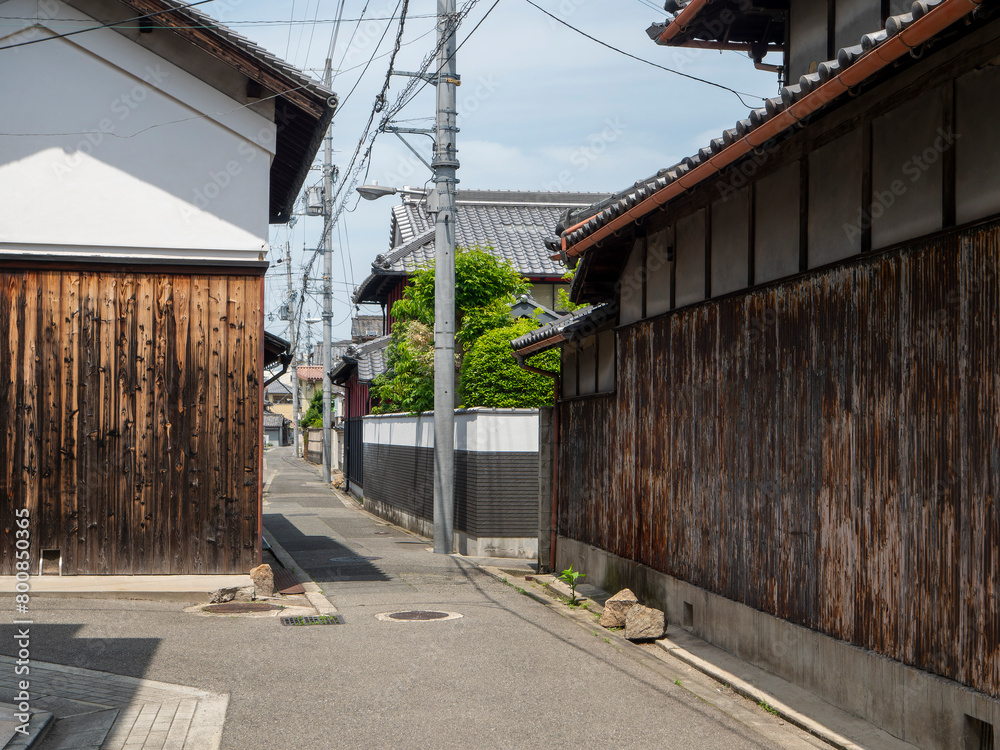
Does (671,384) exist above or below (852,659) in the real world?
above

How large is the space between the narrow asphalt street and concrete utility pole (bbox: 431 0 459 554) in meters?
5.21

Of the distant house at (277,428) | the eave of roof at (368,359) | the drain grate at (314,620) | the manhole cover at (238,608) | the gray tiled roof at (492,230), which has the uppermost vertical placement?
the gray tiled roof at (492,230)

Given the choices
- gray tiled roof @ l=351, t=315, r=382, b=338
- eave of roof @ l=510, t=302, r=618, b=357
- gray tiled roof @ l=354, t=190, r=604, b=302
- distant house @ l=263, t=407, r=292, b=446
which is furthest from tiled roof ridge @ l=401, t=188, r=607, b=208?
distant house @ l=263, t=407, r=292, b=446

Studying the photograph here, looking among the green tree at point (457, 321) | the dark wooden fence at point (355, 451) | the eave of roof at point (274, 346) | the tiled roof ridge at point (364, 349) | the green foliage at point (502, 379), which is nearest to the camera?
the eave of roof at point (274, 346)

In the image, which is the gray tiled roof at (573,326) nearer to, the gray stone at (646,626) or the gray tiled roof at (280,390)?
the gray stone at (646,626)

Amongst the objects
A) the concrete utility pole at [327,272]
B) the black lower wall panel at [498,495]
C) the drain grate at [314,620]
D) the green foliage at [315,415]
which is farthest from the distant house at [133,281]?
the green foliage at [315,415]

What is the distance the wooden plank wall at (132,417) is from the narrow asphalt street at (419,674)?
1184 millimetres

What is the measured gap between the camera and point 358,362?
3372 centimetres

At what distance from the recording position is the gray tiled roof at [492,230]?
3269cm

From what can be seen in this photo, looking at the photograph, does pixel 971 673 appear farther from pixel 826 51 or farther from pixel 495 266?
pixel 495 266

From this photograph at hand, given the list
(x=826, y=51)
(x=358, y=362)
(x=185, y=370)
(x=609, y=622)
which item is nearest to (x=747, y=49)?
(x=826, y=51)

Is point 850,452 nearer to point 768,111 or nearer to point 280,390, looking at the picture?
point 768,111

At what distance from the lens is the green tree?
20.8m

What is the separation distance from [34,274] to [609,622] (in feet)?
27.7
